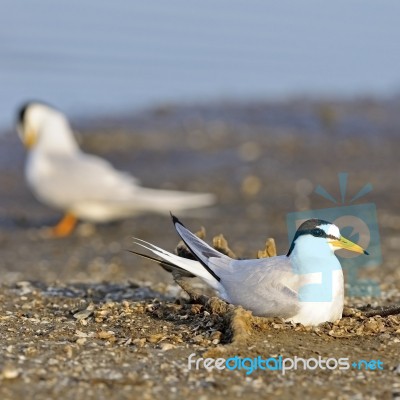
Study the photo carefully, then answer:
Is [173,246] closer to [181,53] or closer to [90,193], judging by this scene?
[90,193]

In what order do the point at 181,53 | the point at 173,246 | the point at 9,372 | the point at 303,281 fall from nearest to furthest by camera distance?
1. the point at 9,372
2. the point at 303,281
3. the point at 173,246
4. the point at 181,53

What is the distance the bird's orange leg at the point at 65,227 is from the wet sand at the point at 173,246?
0.50ft

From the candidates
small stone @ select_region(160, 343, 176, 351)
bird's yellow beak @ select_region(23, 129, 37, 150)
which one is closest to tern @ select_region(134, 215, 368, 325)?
small stone @ select_region(160, 343, 176, 351)

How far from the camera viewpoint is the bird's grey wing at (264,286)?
470 centimetres

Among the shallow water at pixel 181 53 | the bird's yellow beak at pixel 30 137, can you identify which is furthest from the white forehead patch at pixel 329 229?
the shallow water at pixel 181 53

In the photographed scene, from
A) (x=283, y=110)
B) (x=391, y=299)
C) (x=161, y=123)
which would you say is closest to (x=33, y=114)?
(x=161, y=123)

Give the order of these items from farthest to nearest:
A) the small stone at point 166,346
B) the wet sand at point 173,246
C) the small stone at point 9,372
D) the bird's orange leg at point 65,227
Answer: the bird's orange leg at point 65,227 → the small stone at point 166,346 → the wet sand at point 173,246 → the small stone at point 9,372

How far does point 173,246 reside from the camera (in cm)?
913

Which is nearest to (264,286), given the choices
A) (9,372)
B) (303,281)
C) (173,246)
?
(303,281)

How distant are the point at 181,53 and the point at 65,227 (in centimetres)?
942

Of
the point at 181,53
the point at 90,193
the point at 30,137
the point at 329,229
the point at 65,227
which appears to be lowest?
the point at 65,227

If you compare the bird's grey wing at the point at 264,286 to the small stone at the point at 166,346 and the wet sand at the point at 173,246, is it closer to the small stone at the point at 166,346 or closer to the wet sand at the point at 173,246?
the wet sand at the point at 173,246

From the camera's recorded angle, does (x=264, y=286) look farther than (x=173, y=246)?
No

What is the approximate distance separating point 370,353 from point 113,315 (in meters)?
1.46
